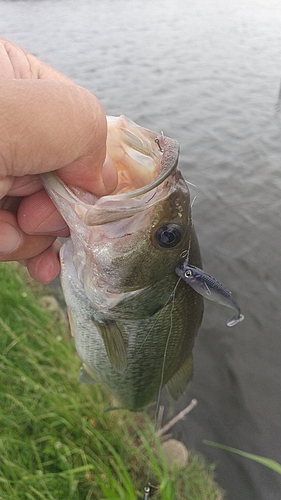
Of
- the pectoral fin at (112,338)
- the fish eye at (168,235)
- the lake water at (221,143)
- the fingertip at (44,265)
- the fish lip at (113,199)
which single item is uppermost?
the fish lip at (113,199)

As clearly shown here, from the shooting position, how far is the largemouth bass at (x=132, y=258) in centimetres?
153

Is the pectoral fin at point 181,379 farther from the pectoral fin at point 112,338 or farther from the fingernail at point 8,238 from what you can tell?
the fingernail at point 8,238

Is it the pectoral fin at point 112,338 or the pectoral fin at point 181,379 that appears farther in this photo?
the pectoral fin at point 181,379

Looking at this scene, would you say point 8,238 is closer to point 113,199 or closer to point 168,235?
point 113,199

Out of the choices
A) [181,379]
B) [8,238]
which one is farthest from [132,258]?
[181,379]

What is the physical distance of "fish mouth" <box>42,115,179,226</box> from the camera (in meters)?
1.48

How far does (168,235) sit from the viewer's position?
162 centimetres

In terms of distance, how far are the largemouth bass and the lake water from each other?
2.20 m

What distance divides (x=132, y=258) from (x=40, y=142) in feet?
2.06

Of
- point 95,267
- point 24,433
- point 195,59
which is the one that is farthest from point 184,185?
point 195,59

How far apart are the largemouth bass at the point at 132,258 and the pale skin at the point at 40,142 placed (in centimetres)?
10

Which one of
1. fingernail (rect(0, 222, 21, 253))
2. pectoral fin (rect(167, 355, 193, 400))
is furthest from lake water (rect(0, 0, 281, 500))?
fingernail (rect(0, 222, 21, 253))

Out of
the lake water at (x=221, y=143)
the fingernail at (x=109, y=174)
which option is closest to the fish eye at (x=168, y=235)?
the fingernail at (x=109, y=174)

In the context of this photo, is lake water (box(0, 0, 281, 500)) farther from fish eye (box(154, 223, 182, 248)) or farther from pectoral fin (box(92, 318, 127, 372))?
fish eye (box(154, 223, 182, 248))
